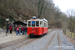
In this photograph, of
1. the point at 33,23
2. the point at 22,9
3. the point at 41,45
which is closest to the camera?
the point at 41,45

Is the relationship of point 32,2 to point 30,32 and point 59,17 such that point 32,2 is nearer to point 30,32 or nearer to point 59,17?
point 30,32

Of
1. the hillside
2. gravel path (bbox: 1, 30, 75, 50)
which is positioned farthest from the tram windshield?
the hillside

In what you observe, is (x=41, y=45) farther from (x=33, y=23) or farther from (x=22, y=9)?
(x=22, y=9)

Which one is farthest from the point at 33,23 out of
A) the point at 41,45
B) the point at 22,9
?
the point at 22,9

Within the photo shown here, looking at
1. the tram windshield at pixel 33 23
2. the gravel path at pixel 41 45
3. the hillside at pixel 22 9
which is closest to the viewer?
the gravel path at pixel 41 45

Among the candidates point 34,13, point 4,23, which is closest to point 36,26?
→ point 4,23

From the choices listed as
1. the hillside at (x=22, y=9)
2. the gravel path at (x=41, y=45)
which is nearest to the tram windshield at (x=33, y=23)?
the gravel path at (x=41, y=45)

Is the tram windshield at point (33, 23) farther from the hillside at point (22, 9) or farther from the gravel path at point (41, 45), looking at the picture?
the hillside at point (22, 9)

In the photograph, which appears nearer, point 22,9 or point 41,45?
point 41,45

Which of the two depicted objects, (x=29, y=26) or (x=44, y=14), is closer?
(x=29, y=26)

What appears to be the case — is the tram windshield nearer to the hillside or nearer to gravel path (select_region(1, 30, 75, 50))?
gravel path (select_region(1, 30, 75, 50))

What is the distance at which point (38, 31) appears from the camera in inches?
545

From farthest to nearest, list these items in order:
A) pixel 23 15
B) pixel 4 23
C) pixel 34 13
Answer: pixel 34 13 → pixel 23 15 → pixel 4 23

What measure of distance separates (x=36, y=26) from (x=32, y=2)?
23.3m
